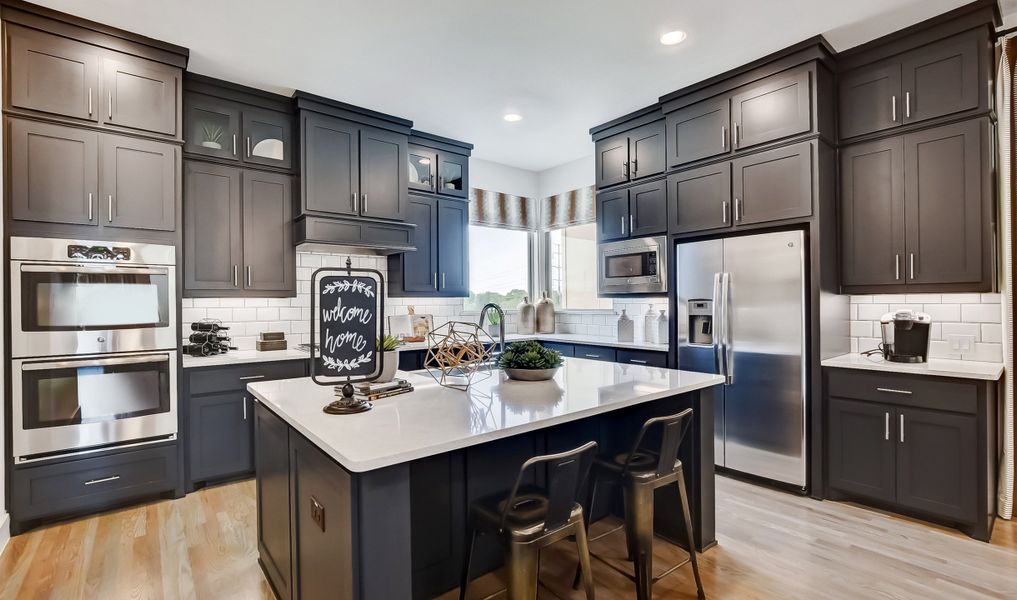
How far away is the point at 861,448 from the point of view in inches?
118

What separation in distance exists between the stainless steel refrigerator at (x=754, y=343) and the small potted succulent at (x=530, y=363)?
1.76 meters

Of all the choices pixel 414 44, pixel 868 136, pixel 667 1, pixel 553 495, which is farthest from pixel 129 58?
pixel 868 136

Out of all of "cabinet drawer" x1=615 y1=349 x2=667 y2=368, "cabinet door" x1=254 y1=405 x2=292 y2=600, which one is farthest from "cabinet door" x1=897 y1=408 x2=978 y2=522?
"cabinet door" x1=254 y1=405 x2=292 y2=600

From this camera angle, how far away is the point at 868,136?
10.5 ft

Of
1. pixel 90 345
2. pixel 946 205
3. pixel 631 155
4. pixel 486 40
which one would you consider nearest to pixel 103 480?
pixel 90 345

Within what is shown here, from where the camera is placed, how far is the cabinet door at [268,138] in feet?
12.5

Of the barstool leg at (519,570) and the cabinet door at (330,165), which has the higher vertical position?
the cabinet door at (330,165)

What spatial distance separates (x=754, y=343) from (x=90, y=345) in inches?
167

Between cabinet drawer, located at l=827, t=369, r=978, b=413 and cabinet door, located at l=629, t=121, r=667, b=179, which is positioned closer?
cabinet drawer, located at l=827, t=369, r=978, b=413

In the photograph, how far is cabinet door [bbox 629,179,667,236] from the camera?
411cm

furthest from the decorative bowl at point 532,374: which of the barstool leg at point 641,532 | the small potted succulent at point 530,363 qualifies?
the barstool leg at point 641,532

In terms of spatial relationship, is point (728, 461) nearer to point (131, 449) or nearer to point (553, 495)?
point (553, 495)

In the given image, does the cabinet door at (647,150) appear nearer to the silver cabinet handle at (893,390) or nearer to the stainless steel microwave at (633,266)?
the stainless steel microwave at (633,266)

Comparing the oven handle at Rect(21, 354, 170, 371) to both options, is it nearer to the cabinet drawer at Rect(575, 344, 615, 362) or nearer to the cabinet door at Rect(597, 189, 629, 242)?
the cabinet drawer at Rect(575, 344, 615, 362)
